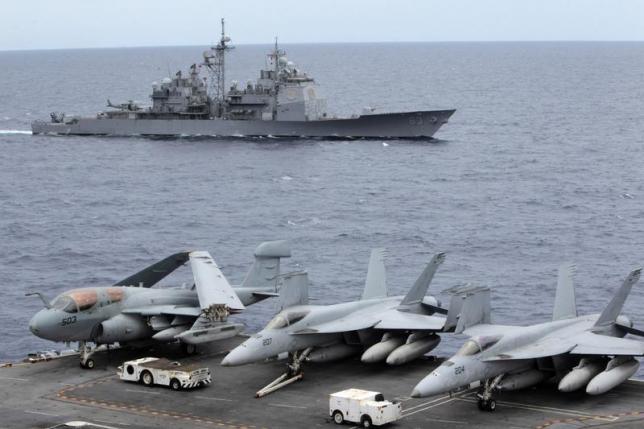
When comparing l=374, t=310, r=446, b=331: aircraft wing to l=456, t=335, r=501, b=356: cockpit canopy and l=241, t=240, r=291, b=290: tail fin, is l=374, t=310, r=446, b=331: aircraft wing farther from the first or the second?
l=241, t=240, r=291, b=290: tail fin

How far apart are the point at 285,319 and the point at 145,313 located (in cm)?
755

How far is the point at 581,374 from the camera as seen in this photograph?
136 feet

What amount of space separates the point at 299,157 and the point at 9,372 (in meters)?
98.2

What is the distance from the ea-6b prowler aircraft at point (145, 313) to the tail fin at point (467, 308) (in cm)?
921

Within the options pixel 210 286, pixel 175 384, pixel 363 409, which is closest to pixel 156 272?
pixel 210 286

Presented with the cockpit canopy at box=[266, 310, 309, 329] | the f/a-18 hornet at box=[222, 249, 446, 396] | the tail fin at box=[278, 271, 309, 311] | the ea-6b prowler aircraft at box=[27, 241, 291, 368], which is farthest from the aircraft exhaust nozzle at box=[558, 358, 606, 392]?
the ea-6b prowler aircraft at box=[27, 241, 291, 368]

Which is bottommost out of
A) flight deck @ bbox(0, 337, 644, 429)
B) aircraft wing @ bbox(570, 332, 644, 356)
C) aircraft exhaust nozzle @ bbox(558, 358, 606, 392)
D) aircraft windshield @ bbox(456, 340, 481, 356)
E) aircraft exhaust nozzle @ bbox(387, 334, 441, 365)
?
flight deck @ bbox(0, 337, 644, 429)

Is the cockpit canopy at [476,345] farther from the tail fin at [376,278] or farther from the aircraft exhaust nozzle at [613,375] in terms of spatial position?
the tail fin at [376,278]

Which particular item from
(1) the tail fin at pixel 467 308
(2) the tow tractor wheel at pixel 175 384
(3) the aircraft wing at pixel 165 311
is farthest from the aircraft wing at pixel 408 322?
(2) the tow tractor wheel at pixel 175 384

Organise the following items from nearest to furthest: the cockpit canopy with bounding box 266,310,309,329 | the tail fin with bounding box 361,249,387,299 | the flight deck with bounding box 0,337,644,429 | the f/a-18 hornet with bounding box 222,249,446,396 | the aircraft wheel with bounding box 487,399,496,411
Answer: the flight deck with bounding box 0,337,644,429
the aircraft wheel with bounding box 487,399,496,411
the f/a-18 hornet with bounding box 222,249,446,396
the cockpit canopy with bounding box 266,310,309,329
the tail fin with bounding box 361,249,387,299

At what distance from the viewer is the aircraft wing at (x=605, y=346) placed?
41.4 m

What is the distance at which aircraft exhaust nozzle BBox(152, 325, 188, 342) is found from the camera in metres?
48.6

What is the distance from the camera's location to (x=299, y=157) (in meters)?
143

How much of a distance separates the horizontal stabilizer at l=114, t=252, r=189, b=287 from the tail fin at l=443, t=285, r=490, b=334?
1440 cm
